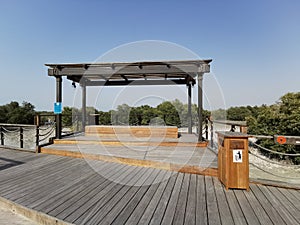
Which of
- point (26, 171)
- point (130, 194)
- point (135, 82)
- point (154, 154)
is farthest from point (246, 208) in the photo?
point (135, 82)

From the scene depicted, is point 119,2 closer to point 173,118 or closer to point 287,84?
point 173,118

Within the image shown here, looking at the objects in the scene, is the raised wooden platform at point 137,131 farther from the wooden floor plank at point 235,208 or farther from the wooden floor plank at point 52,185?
the wooden floor plank at point 235,208

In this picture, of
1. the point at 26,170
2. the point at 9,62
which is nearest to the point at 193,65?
the point at 26,170

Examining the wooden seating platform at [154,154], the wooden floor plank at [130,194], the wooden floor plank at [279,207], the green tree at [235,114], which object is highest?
the green tree at [235,114]

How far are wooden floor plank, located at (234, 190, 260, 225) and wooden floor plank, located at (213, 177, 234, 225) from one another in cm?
16

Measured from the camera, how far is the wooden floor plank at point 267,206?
2018 millimetres

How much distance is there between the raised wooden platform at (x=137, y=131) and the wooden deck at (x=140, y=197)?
9.49 ft

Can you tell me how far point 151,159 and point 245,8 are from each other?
8.00 m

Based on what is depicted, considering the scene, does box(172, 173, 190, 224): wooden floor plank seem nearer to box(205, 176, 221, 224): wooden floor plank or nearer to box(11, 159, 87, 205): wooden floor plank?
box(205, 176, 221, 224): wooden floor plank

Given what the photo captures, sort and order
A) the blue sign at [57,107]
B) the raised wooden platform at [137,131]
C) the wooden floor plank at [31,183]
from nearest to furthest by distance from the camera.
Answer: the wooden floor plank at [31,183] → the blue sign at [57,107] → the raised wooden platform at [137,131]

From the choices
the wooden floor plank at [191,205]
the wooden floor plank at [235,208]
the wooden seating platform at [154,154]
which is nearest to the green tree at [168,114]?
A: the wooden seating platform at [154,154]

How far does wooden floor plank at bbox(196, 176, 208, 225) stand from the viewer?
200cm

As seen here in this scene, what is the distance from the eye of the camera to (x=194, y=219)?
203 centimetres

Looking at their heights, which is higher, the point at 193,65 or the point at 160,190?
the point at 193,65
